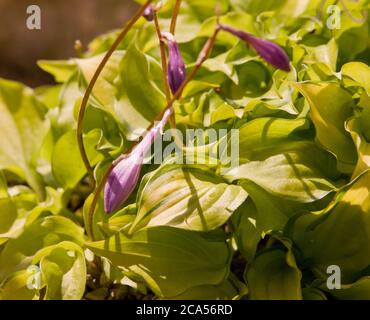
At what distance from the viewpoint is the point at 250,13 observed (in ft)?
2.73

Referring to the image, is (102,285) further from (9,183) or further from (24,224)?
(9,183)

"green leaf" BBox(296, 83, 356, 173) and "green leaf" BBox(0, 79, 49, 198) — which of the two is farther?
"green leaf" BBox(0, 79, 49, 198)

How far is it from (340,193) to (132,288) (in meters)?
0.23

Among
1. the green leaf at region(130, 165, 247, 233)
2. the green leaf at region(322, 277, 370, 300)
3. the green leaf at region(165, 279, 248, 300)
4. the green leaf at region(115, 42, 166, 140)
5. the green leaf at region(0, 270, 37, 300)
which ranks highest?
Result: the green leaf at region(115, 42, 166, 140)

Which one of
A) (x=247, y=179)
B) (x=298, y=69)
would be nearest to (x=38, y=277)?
(x=247, y=179)

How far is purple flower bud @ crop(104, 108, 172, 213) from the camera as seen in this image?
51cm

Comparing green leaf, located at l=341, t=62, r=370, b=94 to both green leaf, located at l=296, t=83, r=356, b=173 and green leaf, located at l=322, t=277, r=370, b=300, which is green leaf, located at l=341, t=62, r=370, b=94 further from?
green leaf, located at l=322, t=277, r=370, b=300

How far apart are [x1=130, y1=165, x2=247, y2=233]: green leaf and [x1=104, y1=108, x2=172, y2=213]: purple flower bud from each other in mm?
44

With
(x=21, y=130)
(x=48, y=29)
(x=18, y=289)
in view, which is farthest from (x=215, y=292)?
(x=48, y=29)

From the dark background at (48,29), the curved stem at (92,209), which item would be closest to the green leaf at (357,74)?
the curved stem at (92,209)

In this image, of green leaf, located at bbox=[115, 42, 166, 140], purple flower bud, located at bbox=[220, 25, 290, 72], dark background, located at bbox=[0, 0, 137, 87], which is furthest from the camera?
dark background, located at bbox=[0, 0, 137, 87]

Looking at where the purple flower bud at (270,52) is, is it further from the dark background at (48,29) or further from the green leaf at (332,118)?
the dark background at (48,29)

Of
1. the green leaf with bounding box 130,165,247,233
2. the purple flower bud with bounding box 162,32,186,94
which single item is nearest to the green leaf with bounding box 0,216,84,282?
the green leaf with bounding box 130,165,247,233

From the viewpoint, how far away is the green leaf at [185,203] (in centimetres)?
55
